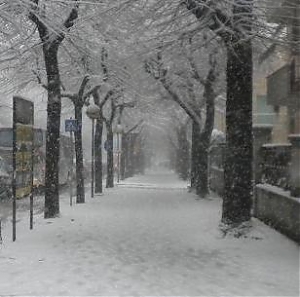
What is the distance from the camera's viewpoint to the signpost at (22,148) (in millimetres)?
13133

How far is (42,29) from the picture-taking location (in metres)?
16.1

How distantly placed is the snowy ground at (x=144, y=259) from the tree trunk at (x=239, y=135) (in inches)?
22.1

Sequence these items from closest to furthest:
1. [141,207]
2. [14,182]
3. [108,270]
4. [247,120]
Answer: [108,270], [14,182], [247,120], [141,207]

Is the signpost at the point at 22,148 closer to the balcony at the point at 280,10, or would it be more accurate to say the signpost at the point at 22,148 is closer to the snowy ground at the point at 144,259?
the snowy ground at the point at 144,259

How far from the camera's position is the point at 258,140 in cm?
1758

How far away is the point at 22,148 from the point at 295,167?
5.75 metres

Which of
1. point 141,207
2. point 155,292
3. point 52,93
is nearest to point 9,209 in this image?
point 141,207

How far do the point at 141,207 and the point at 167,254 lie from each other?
31.8ft

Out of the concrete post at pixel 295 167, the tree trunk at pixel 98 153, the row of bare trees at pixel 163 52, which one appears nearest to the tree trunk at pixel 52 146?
the row of bare trees at pixel 163 52

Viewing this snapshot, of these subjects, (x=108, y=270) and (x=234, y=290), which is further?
(x=108, y=270)

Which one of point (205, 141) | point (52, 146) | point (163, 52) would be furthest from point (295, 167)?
point (205, 141)

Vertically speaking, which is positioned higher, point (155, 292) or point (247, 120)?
point (247, 120)

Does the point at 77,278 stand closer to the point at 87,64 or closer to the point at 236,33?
the point at 236,33

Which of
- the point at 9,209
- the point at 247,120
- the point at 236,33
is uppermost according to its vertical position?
the point at 236,33
